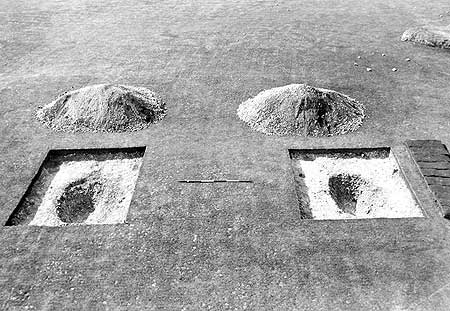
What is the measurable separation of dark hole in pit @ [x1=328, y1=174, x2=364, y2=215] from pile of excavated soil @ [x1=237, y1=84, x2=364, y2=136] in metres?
2.02

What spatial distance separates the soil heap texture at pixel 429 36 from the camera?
1934cm

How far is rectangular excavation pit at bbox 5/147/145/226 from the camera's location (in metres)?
10.6

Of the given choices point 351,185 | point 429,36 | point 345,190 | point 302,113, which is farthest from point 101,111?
point 429,36

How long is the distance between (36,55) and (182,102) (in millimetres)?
8670

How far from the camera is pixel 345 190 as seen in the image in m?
11.7

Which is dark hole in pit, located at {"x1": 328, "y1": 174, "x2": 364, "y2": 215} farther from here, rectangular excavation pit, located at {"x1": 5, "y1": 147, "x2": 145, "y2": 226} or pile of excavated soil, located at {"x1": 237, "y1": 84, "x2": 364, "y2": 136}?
rectangular excavation pit, located at {"x1": 5, "y1": 147, "x2": 145, "y2": 226}

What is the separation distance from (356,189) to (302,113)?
10.8 ft

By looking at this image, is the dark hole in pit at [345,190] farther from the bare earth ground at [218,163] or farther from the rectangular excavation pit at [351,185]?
the bare earth ground at [218,163]

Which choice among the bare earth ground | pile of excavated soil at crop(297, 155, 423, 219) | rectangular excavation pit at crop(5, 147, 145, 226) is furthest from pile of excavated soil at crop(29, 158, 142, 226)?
pile of excavated soil at crop(297, 155, 423, 219)

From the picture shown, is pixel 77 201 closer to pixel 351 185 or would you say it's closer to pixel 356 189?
pixel 351 185

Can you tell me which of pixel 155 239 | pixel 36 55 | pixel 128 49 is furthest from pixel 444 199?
pixel 36 55

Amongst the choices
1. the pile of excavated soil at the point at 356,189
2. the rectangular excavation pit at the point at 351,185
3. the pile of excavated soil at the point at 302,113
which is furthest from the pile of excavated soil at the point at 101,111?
the pile of excavated soil at the point at 356,189

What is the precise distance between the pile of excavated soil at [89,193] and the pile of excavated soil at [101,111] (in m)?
1.72

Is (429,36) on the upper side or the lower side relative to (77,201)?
upper
